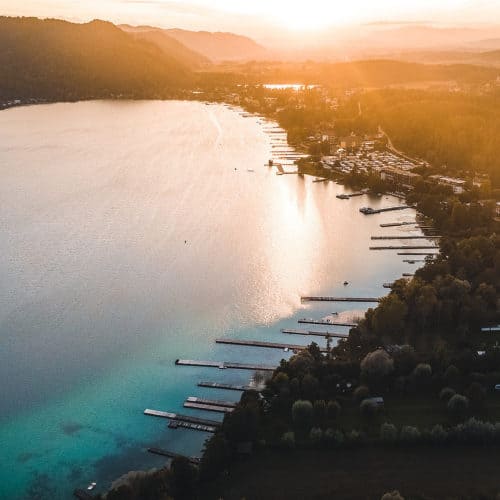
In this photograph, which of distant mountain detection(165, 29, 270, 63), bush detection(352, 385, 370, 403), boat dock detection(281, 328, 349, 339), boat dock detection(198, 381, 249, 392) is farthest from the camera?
distant mountain detection(165, 29, 270, 63)

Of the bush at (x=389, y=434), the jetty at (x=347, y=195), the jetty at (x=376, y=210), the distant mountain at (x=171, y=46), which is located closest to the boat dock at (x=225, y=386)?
the bush at (x=389, y=434)

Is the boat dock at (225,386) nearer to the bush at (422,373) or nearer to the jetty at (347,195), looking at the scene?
the bush at (422,373)

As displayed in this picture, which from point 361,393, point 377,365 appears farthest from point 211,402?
point 377,365

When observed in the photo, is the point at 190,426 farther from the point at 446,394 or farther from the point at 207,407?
the point at 446,394

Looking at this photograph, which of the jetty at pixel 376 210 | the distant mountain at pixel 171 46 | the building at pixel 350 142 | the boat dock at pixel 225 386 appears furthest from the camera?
the distant mountain at pixel 171 46

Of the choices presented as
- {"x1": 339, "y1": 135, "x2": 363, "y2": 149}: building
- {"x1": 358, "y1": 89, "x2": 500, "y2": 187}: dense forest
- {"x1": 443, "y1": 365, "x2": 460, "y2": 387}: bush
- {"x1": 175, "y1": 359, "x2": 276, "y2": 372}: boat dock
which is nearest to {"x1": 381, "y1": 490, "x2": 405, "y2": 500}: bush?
{"x1": 443, "y1": 365, "x2": 460, "y2": 387}: bush

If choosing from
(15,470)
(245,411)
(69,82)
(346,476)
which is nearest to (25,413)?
(15,470)

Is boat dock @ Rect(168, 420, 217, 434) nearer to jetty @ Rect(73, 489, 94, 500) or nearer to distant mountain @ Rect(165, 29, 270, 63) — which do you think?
jetty @ Rect(73, 489, 94, 500)
